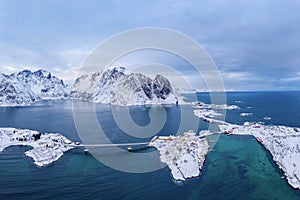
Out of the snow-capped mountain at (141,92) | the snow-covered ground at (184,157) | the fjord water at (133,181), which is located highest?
the snow-capped mountain at (141,92)

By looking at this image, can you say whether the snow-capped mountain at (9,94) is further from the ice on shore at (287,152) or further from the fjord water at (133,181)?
the ice on shore at (287,152)

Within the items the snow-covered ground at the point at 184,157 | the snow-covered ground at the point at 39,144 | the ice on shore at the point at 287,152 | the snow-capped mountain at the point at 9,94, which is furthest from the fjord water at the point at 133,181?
the snow-capped mountain at the point at 9,94

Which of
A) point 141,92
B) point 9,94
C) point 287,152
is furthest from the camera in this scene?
point 141,92

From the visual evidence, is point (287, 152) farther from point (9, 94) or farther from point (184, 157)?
point (9, 94)

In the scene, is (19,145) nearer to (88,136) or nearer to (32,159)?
(32,159)

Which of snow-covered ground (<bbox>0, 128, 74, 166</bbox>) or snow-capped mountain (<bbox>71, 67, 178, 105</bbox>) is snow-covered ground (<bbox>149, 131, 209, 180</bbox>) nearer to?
snow-covered ground (<bbox>0, 128, 74, 166</bbox>)

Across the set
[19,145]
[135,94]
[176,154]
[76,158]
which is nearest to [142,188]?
[176,154]

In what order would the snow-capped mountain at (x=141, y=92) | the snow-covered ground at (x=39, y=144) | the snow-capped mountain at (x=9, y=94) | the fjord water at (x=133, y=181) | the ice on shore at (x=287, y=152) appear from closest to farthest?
the fjord water at (x=133, y=181) → the ice on shore at (x=287, y=152) → the snow-covered ground at (x=39, y=144) → the snow-capped mountain at (x=9, y=94) → the snow-capped mountain at (x=141, y=92)

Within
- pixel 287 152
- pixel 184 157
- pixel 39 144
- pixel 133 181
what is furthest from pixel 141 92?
pixel 133 181
